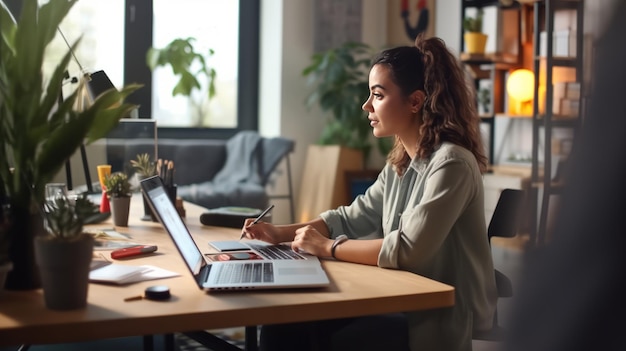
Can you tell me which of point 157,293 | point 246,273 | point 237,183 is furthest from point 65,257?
point 237,183

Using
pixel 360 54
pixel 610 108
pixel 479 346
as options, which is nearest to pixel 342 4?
pixel 360 54

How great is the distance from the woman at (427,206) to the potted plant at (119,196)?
570 millimetres

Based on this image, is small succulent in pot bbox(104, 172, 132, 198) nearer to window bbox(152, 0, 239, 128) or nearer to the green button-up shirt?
the green button-up shirt

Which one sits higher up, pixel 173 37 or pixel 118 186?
pixel 173 37

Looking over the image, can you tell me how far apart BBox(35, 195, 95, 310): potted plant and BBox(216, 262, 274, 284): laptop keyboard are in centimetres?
29

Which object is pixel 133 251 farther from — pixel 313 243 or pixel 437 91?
pixel 437 91

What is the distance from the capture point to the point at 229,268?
1578 millimetres

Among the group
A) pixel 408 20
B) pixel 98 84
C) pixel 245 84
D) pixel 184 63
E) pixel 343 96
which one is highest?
pixel 408 20

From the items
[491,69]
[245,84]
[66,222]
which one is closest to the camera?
[66,222]

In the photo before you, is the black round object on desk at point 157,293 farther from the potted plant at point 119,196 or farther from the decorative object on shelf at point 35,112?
the potted plant at point 119,196

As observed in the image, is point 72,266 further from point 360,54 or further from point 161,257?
point 360,54

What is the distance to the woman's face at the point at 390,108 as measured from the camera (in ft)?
6.30

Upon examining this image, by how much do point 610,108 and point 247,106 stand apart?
6.40 metres

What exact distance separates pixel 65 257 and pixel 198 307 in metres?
0.23
